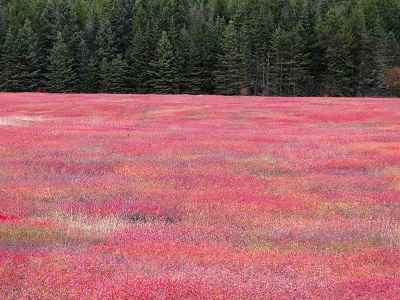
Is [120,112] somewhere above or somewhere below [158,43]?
below

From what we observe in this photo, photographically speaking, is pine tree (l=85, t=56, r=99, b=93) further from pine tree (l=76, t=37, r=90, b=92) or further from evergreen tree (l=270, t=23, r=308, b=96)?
evergreen tree (l=270, t=23, r=308, b=96)

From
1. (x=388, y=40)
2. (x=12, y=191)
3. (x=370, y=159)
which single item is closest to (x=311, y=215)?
(x=12, y=191)

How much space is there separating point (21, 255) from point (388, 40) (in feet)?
298

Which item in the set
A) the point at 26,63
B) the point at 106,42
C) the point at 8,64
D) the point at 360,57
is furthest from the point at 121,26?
the point at 360,57

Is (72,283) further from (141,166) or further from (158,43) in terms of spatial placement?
(158,43)

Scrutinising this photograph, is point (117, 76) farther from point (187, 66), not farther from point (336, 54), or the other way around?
point (336, 54)

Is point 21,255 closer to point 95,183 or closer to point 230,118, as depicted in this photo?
point 95,183

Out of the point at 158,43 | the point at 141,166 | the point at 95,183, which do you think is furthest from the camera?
the point at 158,43

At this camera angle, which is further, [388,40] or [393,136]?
[388,40]

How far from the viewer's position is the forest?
8106 centimetres

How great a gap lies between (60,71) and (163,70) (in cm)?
1651

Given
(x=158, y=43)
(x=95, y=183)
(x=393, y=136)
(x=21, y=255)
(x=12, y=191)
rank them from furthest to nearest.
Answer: (x=158, y=43), (x=393, y=136), (x=95, y=183), (x=12, y=191), (x=21, y=255)

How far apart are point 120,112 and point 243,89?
1804 inches

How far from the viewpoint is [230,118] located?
125ft
